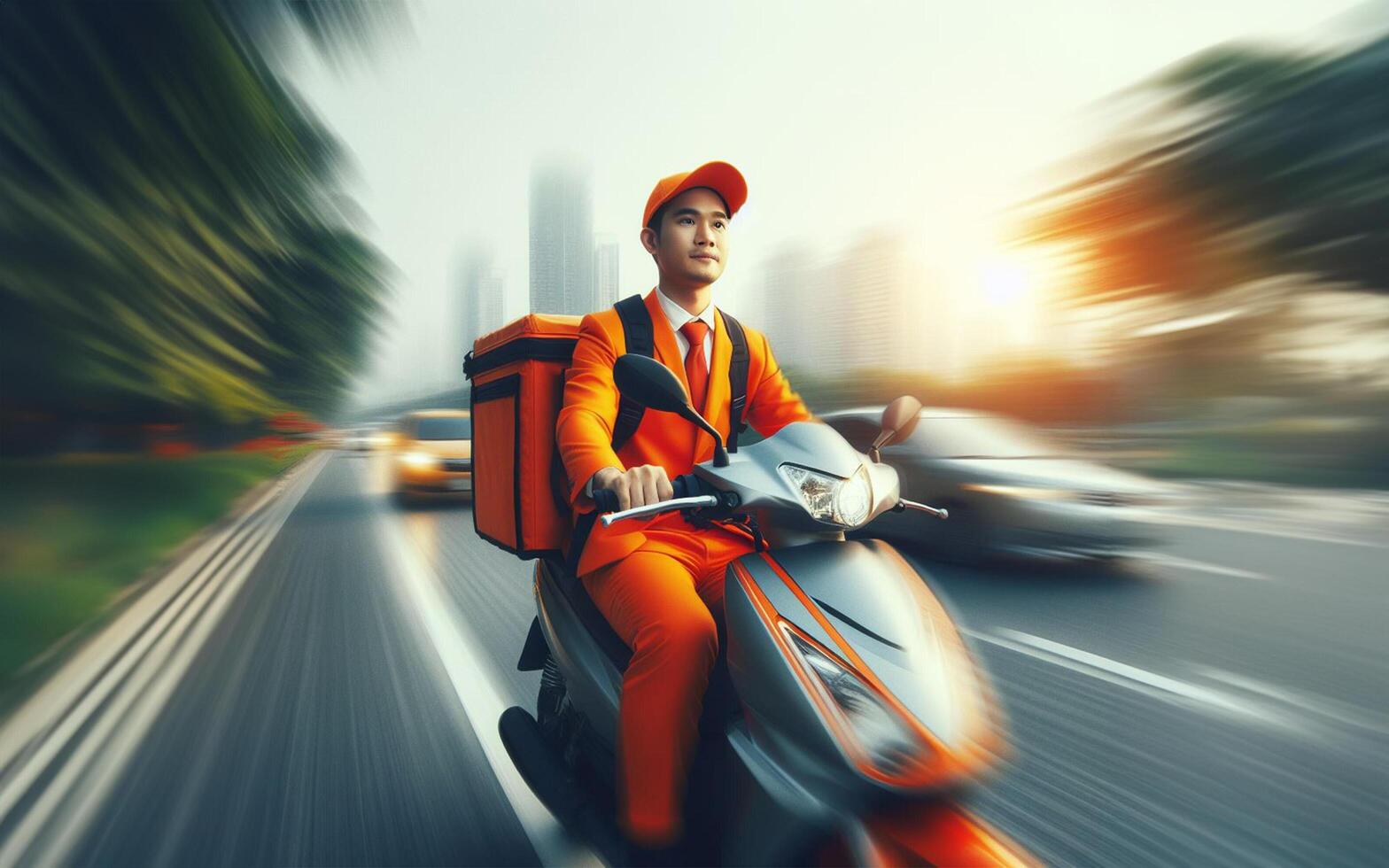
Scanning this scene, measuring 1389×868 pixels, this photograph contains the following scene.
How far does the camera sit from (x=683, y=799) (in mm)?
1891

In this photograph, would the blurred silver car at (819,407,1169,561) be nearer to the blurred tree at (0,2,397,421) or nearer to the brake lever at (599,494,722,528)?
the brake lever at (599,494,722,528)

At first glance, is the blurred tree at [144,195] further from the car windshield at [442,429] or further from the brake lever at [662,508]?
the car windshield at [442,429]

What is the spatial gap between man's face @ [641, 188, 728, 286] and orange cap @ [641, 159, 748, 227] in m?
0.02

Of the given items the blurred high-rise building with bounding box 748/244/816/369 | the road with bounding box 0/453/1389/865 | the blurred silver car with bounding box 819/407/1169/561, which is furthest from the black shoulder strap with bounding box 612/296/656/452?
the blurred high-rise building with bounding box 748/244/816/369

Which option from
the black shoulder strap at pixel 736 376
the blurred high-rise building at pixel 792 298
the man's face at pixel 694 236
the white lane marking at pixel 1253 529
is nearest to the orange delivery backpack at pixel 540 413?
the black shoulder strap at pixel 736 376

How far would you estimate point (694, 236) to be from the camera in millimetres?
2252

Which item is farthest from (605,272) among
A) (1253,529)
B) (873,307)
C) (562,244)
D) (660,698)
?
(873,307)

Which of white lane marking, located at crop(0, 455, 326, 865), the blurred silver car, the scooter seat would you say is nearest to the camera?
the scooter seat

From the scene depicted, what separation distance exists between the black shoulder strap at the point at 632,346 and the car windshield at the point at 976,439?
4.63 m

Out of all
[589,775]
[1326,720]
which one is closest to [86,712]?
[589,775]

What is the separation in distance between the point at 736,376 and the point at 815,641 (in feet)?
3.21

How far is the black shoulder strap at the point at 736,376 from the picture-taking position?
2434 mm

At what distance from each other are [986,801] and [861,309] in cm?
1370

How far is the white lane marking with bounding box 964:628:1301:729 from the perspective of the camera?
11.9ft
